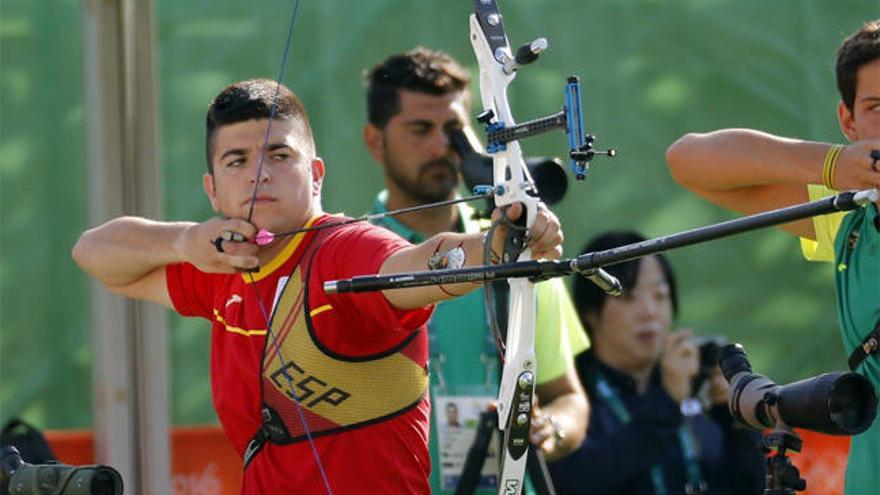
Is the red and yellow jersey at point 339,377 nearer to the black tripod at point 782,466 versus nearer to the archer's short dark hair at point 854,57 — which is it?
the black tripod at point 782,466

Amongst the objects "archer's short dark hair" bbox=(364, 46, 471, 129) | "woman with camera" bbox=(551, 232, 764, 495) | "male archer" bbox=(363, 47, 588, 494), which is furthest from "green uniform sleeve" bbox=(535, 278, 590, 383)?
"archer's short dark hair" bbox=(364, 46, 471, 129)

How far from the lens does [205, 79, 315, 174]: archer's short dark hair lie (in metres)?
3.91

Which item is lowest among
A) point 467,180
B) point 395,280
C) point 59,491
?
point 59,491

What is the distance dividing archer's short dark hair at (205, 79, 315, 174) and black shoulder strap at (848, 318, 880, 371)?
1236 mm

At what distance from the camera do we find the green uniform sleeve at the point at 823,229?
3764 millimetres

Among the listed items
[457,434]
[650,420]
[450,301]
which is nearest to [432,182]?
[450,301]

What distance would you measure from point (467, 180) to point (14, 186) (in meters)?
2.27

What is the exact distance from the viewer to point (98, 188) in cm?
542

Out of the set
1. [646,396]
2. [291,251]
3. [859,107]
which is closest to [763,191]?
[859,107]

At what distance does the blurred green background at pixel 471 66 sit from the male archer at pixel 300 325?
1.91m

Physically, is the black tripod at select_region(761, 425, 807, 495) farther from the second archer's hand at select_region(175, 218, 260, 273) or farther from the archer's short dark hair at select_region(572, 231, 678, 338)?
the archer's short dark hair at select_region(572, 231, 678, 338)

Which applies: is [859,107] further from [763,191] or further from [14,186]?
[14,186]

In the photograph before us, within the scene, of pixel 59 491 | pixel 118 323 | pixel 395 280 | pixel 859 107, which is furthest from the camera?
pixel 118 323

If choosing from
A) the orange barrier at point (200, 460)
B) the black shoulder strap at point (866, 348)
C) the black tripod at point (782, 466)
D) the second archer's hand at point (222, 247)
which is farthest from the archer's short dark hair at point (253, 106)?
the orange barrier at point (200, 460)
